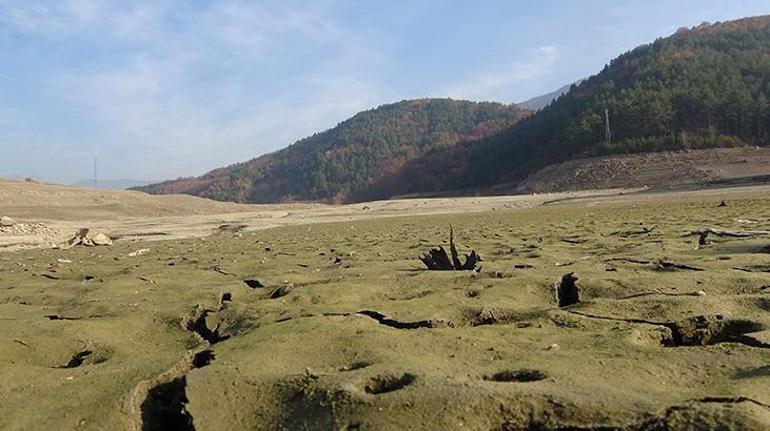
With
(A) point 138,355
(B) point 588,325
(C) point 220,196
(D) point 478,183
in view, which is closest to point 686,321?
(B) point 588,325

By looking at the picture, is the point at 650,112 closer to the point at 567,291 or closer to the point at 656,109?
the point at 656,109

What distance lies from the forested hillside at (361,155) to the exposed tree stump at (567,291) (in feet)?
237

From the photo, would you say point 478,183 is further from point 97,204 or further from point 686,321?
point 686,321

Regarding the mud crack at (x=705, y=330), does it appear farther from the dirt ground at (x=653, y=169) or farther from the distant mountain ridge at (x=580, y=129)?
the distant mountain ridge at (x=580, y=129)

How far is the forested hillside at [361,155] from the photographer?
95625mm

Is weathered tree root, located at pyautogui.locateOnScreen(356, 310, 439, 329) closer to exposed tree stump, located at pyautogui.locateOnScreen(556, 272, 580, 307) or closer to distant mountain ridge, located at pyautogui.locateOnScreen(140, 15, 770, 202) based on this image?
exposed tree stump, located at pyautogui.locateOnScreen(556, 272, 580, 307)

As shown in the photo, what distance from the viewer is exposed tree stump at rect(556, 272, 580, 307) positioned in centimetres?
426

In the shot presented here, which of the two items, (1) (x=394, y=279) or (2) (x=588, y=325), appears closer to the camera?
(2) (x=588, y=325)

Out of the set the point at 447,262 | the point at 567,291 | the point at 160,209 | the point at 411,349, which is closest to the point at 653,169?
the point at 160,209

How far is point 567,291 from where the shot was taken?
4.46 meters

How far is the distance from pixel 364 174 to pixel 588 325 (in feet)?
309

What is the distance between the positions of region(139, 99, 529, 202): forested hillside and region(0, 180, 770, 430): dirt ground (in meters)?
71.9

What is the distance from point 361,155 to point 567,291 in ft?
332

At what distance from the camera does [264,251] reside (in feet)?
32.1
